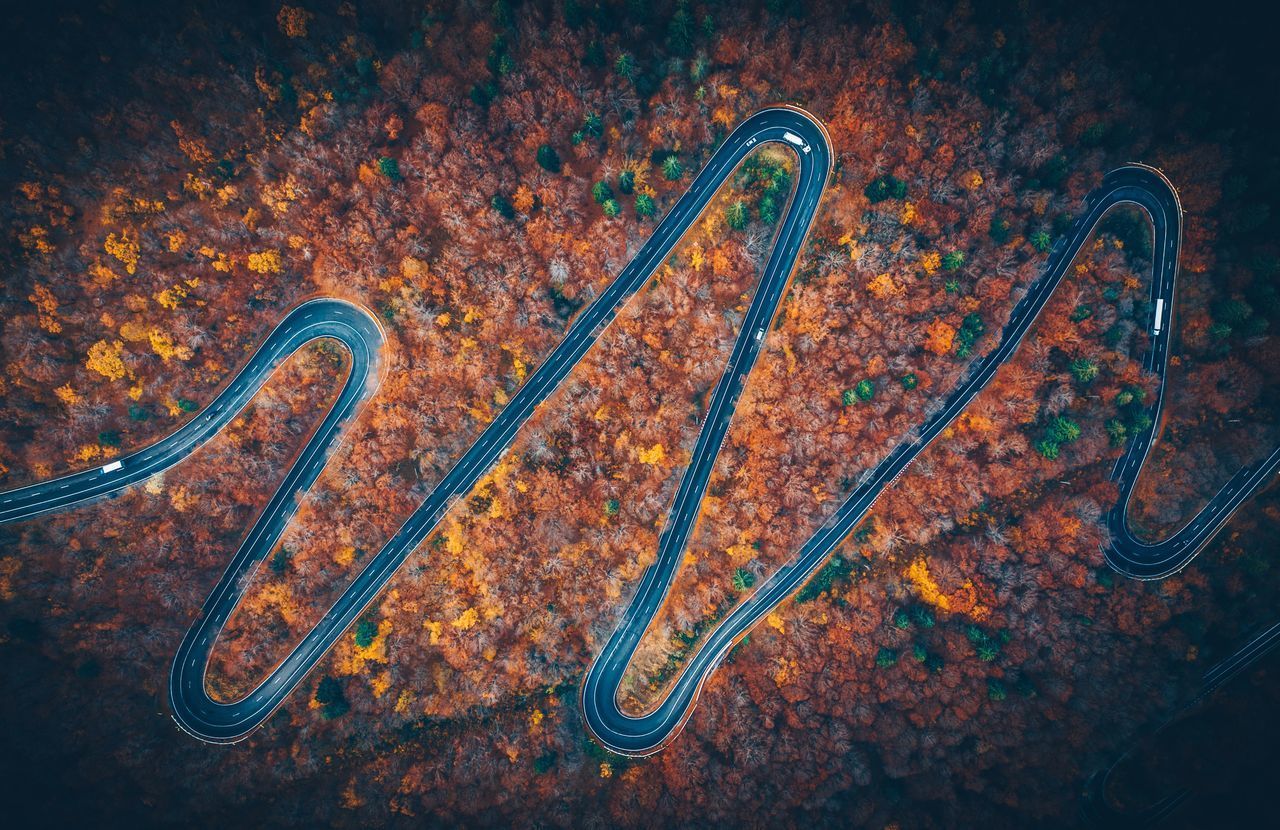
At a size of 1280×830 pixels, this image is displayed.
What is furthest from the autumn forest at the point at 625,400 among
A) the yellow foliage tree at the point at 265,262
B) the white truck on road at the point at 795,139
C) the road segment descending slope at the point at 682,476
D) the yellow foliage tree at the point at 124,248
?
the white truck on road at the point at 795,139

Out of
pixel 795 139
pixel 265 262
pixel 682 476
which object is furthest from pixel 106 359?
pixel 795 139

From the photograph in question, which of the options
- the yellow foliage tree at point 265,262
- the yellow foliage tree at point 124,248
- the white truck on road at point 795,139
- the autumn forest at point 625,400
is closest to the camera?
the yellow foliage tree at point 124,248

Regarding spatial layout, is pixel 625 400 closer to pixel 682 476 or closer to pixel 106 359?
pixel 682 476

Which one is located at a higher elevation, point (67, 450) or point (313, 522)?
point (67, 450)

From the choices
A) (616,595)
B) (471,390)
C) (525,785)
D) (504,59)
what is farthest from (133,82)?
(525,785)

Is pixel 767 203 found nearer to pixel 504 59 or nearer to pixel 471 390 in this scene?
pixel 504 59

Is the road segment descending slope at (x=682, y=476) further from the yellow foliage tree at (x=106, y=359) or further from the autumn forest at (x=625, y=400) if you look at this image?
the yellow foliage tree at (x=106, y=359)
